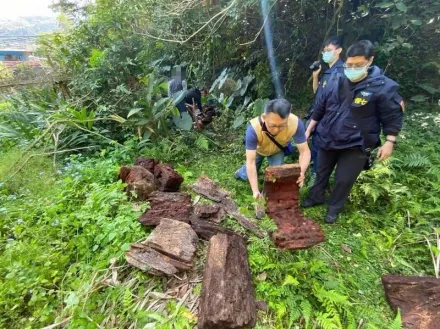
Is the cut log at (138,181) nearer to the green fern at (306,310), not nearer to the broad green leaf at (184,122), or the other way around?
the broad green leaf at (184,122)

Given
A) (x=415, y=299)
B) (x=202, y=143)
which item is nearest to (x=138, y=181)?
(x=202, y=143)

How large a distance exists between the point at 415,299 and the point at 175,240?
6.20ft

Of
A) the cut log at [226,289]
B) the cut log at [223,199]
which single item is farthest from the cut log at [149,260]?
the cut log at [223,199]

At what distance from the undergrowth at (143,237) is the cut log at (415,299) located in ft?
0.35

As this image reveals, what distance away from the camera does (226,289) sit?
1.69m

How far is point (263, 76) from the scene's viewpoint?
17.0 ft

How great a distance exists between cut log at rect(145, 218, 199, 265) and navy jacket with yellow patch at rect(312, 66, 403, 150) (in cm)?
166

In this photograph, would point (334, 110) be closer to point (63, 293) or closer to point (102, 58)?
point (63, 293)

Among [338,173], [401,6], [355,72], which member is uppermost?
[401,6]

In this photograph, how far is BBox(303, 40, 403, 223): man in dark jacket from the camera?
2.18 m

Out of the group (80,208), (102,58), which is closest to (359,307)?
(80,208)

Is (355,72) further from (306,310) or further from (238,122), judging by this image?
(238,122)

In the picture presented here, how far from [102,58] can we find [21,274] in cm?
421

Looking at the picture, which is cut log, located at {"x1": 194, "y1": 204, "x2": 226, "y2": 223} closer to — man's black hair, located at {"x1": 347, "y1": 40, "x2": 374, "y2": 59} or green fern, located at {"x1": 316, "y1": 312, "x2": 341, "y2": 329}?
green fern, located at {"x1": 316, "y1": 312, "x2": 341, "y2": 329}
